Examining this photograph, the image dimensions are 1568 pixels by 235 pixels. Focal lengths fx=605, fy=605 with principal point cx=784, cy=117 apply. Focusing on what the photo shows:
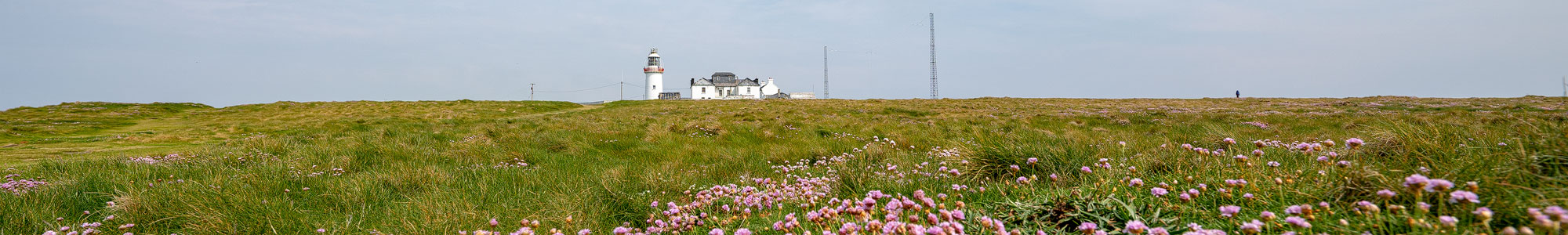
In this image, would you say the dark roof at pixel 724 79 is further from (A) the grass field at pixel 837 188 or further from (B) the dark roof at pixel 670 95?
(A) the grass field at pixel 837 188

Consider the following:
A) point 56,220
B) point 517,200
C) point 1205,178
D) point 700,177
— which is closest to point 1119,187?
point 1205,178

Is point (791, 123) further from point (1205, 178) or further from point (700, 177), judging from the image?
point (1205, 178)

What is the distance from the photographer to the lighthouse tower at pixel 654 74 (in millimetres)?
92438

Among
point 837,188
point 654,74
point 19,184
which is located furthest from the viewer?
point 654,74

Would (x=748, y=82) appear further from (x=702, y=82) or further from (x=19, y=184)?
(x=19, y=184)

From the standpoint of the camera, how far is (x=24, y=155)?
33.9 feet

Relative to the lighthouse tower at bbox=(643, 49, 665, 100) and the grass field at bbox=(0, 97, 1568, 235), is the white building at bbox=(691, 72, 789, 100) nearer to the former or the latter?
the lighthouse tower at bbox=(643, 49, 665, 100)

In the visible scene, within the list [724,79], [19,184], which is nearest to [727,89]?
[724,79]

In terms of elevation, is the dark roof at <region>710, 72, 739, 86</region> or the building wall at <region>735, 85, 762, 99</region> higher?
the dark roof at <region>710, 72, 739, 86</region>

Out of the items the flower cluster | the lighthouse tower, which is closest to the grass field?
the flower cluster

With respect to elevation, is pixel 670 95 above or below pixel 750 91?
below

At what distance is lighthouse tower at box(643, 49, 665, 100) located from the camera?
303 ft

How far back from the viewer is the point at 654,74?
92.4 metres

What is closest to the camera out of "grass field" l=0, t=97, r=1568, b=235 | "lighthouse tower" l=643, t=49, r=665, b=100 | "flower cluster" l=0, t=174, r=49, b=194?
"grass field" l=0, t=97, r=1568, b=235
